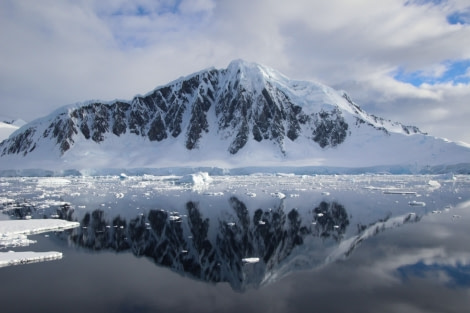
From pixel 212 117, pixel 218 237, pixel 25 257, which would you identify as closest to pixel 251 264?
pixel 218 237

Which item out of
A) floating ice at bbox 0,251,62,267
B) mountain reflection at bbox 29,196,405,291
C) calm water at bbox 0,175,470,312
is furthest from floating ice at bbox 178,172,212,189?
floating ice at bbox 0,251,62,267

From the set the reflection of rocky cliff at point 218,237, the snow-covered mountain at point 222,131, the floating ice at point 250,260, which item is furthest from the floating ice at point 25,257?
the snow-covered mountain at point 222,131

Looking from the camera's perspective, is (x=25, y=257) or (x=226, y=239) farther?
(x=226, y=239)

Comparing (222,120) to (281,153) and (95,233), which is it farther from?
(95,233)

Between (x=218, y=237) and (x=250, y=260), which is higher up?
(x=218, y=237)

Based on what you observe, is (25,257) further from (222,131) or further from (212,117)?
(212,117)

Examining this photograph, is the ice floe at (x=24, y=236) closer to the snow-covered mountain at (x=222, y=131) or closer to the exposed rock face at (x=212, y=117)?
the snow-covered mountain at (x=222, y=131)
